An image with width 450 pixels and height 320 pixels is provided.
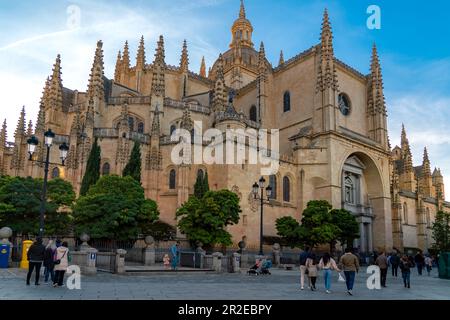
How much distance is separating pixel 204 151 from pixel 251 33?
41323 millimetres

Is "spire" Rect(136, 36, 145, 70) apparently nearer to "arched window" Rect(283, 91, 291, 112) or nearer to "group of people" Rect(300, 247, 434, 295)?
"arched window" Rect(283, 91, 291, 112)

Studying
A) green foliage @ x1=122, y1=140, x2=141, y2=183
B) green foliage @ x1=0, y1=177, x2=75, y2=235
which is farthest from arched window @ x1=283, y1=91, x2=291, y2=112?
green foliage @ x1=0, y1=177, x2=75, y2=235

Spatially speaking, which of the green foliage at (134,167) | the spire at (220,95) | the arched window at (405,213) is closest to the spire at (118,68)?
the spire at (220,95)

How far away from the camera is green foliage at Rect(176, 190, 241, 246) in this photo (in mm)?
26312

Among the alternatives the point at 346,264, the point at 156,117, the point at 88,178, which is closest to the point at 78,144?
the point at 88,178

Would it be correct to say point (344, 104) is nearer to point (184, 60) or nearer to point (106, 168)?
point (184, 60)

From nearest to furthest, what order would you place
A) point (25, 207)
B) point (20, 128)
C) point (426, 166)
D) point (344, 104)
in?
point (25, 207) → point (20, 128) → point (344, 104) → point (426, 166)

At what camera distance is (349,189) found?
4506 centimetres

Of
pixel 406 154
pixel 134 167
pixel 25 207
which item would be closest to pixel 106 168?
pixel 134 167

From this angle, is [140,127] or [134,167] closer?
[134,167]

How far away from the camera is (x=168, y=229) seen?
3044 cm

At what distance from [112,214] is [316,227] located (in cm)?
1549

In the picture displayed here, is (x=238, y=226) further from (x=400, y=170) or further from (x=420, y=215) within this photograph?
(x=400, y=170)

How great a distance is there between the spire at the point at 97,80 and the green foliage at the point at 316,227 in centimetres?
1993
